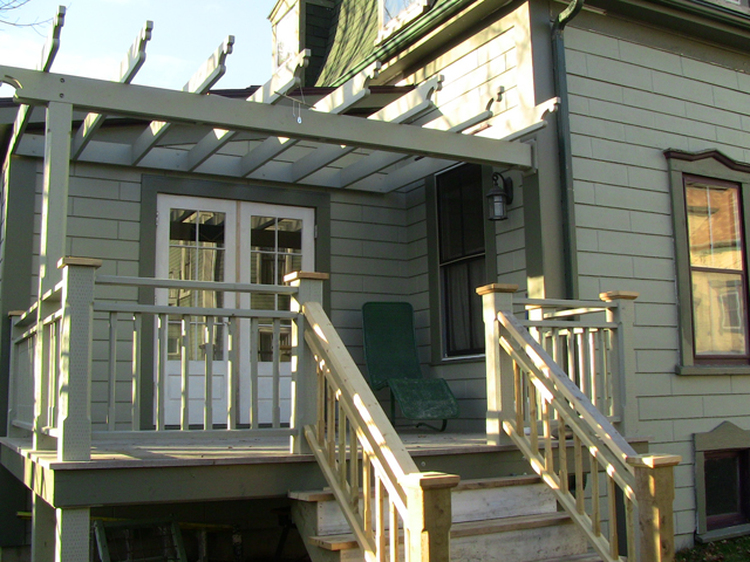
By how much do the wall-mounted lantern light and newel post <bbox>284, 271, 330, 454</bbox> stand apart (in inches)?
85.9

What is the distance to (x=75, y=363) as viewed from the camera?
3.61 metres

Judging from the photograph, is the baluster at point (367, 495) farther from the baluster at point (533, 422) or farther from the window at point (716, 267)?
the window at point (716, 267)

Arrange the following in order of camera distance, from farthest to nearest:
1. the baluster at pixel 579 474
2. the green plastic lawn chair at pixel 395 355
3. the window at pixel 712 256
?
1. the window at pixel 712 256
2. the green plastic lawn chair at pixel 395 355
3. the baluster at pixel 579 474

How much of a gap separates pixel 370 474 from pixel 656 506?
127 cm

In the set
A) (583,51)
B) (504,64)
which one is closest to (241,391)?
(504,64)

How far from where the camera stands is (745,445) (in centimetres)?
655

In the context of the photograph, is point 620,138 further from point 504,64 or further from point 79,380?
point 79,380

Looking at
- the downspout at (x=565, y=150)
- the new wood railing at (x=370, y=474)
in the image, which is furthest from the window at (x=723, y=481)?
the new wood railing at (x=370, y=474)

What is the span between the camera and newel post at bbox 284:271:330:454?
416 centimetres

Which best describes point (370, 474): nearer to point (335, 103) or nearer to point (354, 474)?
point (354, 474)

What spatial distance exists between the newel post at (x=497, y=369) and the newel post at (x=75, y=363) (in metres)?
2.18

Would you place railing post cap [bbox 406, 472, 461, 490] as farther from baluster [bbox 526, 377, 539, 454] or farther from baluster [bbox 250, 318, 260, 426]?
baluster [bbox 526, 377, 539, 454]

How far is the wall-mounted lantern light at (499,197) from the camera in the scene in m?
6.01

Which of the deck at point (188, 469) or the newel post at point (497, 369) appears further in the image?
the newel post at point (497, 369)
